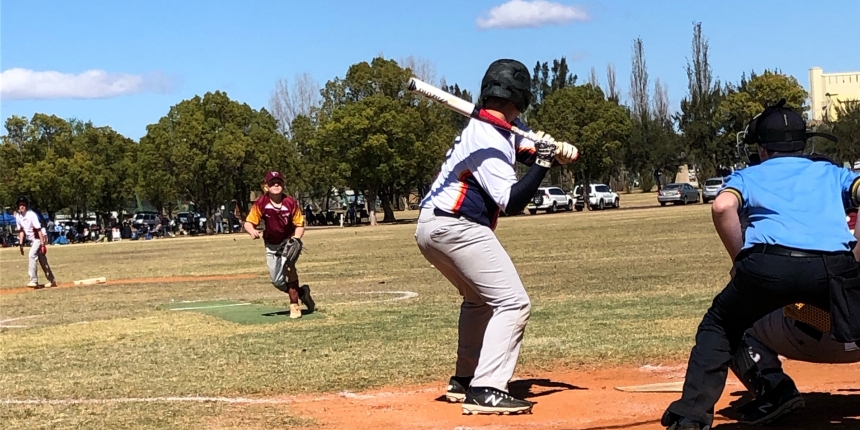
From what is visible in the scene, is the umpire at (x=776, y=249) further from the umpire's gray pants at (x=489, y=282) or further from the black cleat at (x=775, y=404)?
the umpire's gray pants at (x=489, y=282)

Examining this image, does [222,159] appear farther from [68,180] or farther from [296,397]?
[296,397]

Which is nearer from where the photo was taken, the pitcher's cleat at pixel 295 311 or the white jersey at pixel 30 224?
the pitcher's cleat at pixel 295 311

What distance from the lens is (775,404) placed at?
220 inches

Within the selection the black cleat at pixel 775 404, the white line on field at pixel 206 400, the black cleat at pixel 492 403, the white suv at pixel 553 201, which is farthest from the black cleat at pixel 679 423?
the white suv at pixel 553 201

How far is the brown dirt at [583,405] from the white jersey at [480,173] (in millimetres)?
1270

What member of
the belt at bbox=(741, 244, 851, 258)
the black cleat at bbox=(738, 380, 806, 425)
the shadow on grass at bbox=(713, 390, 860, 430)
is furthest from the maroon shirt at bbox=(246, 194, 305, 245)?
the belt at bbox=(741, 244, 851, 258)

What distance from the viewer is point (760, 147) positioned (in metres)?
5.22

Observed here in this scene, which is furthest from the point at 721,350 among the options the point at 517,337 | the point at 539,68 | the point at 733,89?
the point at 539,68

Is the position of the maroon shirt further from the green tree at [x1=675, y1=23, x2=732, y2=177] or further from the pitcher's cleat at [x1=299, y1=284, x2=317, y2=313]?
the green tree at [x1=675, y1=23, x2=732, y2=177]

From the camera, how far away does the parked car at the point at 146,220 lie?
252ft

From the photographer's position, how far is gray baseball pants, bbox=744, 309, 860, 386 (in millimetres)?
5441

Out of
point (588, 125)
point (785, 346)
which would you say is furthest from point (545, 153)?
point (588, 125)

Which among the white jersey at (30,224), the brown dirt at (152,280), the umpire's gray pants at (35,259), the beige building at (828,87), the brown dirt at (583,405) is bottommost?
the brown dirt at (152,280)

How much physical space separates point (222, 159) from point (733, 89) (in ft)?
151
